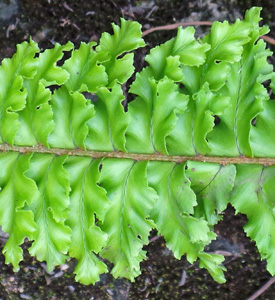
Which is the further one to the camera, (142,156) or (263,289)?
(263,289)

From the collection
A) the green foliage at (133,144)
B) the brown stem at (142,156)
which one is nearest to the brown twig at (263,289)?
the green foliage at (133,144)

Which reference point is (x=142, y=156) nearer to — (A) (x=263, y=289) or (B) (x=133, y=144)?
(B) (x=133, y=144)

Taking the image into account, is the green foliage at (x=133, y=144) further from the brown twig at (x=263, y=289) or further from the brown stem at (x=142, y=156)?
the brown twig at (x=263, y=289)

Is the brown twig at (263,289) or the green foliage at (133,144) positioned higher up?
the green foliage at (133,144)

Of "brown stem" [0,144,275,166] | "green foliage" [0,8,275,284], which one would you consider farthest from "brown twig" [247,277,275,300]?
"brown stem" [0,144,275,166]

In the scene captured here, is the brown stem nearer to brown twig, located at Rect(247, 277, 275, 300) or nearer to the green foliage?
the green foliage

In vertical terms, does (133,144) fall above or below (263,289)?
above

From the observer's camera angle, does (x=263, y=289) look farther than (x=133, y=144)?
Yes

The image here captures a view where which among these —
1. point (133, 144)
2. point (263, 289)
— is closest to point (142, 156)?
point (133, 144)
